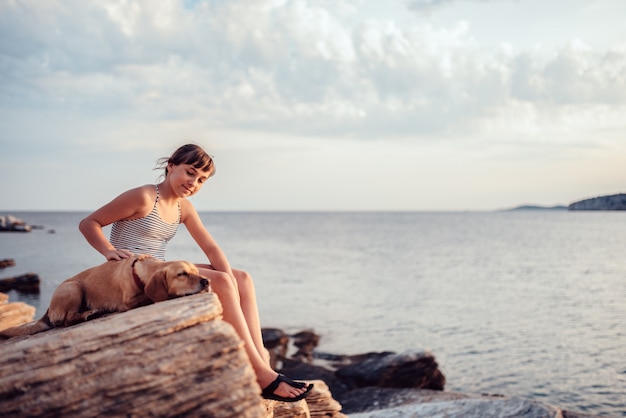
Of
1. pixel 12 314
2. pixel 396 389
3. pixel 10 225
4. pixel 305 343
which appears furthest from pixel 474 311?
pixel 10 225

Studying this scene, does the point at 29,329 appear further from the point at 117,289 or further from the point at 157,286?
the point at 157,286

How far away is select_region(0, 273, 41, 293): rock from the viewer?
28266 mm

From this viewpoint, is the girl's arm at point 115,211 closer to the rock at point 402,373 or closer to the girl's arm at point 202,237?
the girl's arm at point 202,237

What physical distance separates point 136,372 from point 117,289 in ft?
4.46

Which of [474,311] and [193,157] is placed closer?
[193,157]

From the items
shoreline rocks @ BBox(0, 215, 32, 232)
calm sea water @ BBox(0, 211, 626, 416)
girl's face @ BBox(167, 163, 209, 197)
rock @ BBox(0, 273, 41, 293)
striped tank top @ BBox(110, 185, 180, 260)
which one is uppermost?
shoreline rocks @ BBox(0, 215, 32, 232)

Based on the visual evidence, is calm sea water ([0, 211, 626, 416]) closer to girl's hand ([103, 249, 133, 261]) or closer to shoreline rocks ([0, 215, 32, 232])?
girl's hand ([103, 249, 133, 261])

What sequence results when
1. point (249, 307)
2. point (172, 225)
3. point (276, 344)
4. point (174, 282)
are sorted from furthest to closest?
point (276, 344)
point (172, 225)
point (249, 307)
point (174, 282)

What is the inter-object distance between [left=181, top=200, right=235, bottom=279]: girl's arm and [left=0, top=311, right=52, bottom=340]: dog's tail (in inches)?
63.6

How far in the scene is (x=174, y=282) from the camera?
4277 mm

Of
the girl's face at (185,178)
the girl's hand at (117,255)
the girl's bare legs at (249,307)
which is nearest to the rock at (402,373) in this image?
the girl's bare legs at (249,307)

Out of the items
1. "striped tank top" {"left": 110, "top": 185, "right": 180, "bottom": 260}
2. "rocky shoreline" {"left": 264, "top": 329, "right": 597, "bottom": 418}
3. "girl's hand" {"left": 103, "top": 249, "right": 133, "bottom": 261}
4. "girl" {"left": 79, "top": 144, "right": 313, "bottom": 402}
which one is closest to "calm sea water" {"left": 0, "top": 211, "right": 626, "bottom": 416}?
"rocky shoreline" {"left": 264, "top": 329, "right": 597, "bottom": 418}

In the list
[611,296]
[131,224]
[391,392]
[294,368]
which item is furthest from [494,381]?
[611,296]

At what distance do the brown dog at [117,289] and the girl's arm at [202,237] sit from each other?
939mm
